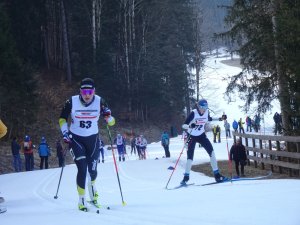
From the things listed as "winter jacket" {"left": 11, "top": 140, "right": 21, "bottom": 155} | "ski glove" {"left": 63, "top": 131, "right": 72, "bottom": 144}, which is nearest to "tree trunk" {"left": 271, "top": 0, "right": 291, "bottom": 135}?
"ski glove" {"left": 63, "top": 131, "right": 72, "bottom": 144}

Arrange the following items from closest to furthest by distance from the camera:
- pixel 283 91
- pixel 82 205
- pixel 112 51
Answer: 1. pixel 82 205
2. pixel 283 91
3. pixel 112 51

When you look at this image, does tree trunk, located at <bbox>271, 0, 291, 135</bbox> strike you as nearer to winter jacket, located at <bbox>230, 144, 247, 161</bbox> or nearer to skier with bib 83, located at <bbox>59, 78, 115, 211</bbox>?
winter jacket, located at <bbox>230, 144, 247, 161</bbox>

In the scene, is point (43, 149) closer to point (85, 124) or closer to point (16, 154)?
point (16, 154)

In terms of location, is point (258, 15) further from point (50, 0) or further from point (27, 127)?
point (50, 0)

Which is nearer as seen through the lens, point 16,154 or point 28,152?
point 16,154

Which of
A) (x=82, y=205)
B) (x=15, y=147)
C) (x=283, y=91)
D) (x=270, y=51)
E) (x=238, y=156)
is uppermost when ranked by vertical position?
(x=270, y=51)

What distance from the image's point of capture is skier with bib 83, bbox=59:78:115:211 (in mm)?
7711

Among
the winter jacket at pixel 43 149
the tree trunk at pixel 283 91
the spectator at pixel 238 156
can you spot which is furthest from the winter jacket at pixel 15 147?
the tree trunk at pixel 283 91

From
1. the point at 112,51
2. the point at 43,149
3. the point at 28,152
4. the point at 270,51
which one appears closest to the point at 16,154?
the point at 28,152

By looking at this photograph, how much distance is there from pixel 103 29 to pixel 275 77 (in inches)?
1213

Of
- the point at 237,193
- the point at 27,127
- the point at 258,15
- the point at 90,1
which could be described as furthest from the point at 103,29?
the point at 237,193

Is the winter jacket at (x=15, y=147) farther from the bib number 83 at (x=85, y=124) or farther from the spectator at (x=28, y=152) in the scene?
the bib number 83 at (x=85, y=124)

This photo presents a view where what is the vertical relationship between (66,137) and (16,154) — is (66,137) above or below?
above

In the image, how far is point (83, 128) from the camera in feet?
25.7
